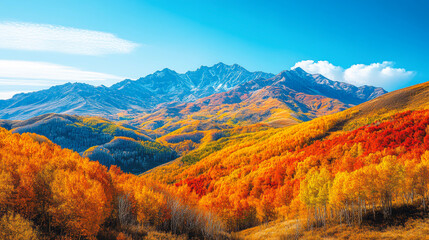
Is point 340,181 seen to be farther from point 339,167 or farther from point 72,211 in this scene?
point 72,211

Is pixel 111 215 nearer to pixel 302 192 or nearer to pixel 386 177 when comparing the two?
pixel 302 192

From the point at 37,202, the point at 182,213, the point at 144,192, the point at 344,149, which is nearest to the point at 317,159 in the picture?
the point at 344,149

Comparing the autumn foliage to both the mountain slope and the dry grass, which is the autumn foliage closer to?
the mountain slope

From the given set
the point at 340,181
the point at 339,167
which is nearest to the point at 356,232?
the point at 340,181

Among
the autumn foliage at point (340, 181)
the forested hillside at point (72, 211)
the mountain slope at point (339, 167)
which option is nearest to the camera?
the forested hillside at point (72, 211)

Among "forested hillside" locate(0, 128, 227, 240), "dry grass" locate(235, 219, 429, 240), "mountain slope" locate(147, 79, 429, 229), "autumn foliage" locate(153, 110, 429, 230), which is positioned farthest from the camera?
"mountain slope" locate(147, 79, 429, 229)

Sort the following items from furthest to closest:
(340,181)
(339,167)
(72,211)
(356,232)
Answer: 1. (339,167)
2. (340,181)
3. (356,232)
4. (72,211)

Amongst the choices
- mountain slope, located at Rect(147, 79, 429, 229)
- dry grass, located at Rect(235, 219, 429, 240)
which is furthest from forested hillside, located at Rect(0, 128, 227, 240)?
mountain slope, located at Rect(147, 79, 429, 229)

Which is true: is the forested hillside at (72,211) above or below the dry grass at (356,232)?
above

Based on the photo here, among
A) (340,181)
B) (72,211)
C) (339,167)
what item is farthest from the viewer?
(339,167)

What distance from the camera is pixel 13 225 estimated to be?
31453 millimetres

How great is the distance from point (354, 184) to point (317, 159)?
56.9m

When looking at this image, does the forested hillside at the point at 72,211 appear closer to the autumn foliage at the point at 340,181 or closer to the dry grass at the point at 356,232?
the dry grass at the point at 356,232

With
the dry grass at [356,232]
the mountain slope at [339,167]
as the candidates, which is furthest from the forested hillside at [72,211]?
the mountain slope at [339,167]
